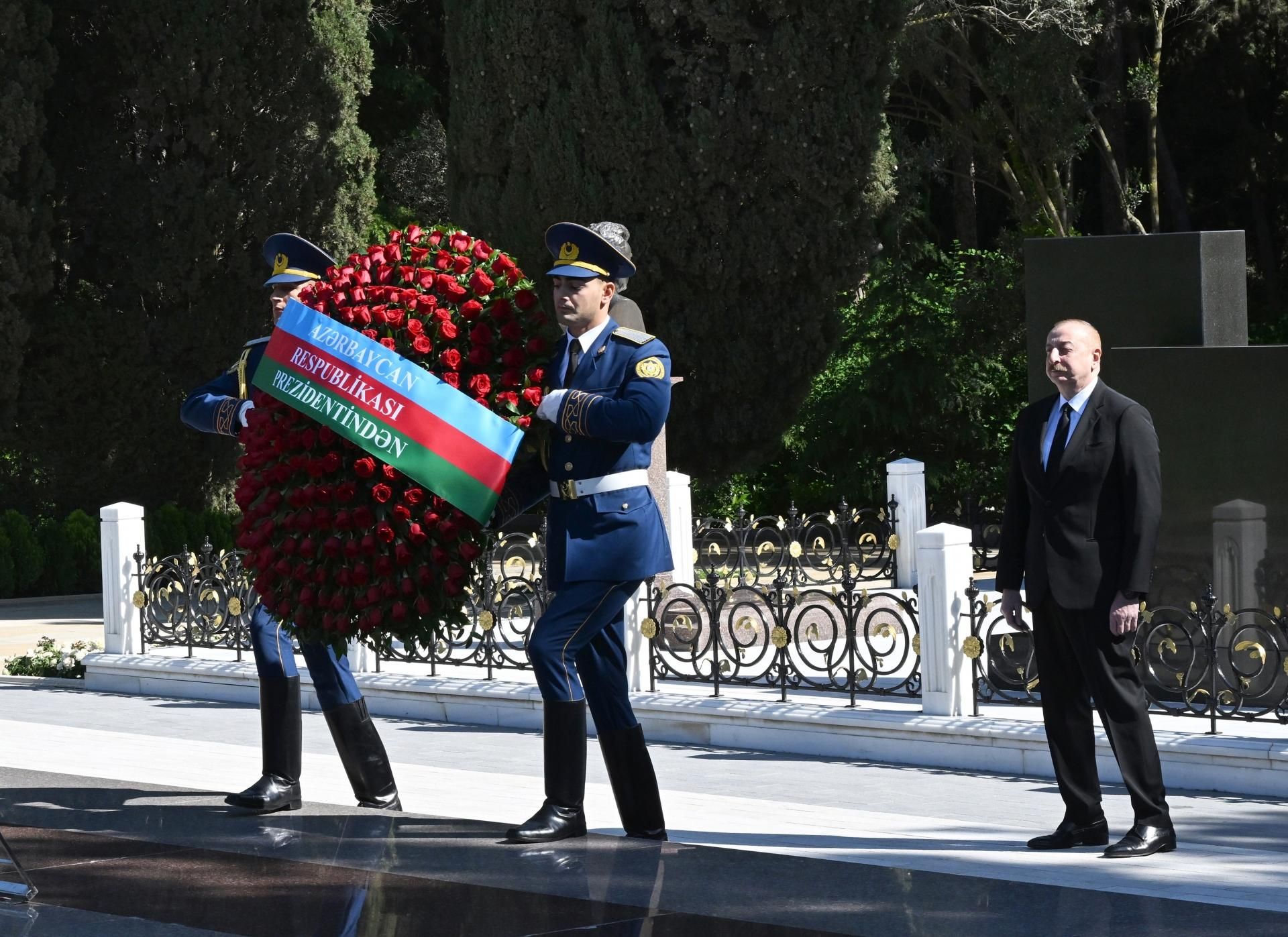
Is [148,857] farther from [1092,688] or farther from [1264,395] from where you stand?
[1264,395]

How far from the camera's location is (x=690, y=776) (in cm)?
848

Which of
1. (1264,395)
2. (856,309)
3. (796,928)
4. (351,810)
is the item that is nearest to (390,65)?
(856,309)

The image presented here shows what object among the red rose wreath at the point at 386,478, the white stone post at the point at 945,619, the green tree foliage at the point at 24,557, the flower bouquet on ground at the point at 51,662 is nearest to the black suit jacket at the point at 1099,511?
the red rose wreath at the point at 386,478

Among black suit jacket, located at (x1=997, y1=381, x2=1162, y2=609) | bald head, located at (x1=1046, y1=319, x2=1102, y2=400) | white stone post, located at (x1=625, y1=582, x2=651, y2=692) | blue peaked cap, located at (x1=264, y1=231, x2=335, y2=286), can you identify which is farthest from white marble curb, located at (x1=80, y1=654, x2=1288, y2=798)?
blue peaked cap, located at (x1=264, y1=231, x2=335, y2=286)

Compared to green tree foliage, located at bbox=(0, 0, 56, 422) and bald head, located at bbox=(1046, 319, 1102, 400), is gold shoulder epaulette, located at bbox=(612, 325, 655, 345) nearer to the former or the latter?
bald head, located at bbox=(1046, 319, 1102, 400)

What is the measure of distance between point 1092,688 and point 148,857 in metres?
3.08

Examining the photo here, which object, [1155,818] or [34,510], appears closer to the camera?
[1155,818]

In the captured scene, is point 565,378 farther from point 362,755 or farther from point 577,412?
point 362,755

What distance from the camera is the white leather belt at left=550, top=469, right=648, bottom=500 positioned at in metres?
5.91

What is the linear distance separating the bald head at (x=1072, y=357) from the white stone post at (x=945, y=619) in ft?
8.97

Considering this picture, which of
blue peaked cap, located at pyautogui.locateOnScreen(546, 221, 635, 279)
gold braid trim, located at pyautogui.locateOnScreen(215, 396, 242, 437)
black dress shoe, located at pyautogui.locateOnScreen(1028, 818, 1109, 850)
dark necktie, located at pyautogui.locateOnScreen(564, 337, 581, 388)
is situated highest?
blue peaked cap, located at pyautogui.locateOnScreen(546, 221, 635, 279)

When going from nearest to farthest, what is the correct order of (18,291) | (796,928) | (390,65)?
(796,928) → (18,291) → (390,65)

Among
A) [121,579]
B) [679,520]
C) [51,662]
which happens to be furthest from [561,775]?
[51,662]

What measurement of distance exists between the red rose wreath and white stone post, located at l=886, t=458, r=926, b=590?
9.78 meters
